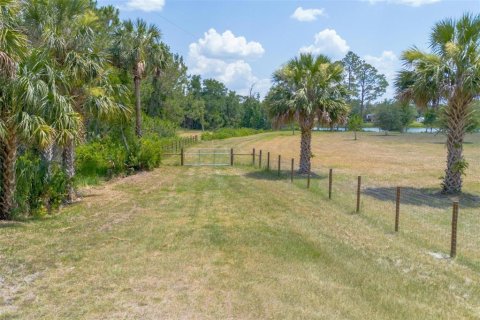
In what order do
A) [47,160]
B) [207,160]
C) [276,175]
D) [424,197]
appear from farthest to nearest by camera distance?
[207,160] < [276,175] < [424,197] < [47,160]

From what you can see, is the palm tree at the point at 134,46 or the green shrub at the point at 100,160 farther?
the palm tree at the point at 134,46

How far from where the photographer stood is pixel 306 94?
1795cm

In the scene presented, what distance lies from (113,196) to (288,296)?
945 cm

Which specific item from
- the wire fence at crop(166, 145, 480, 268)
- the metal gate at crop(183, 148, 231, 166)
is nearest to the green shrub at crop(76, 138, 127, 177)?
the metal gate at crop(183, 148, 231, 166)

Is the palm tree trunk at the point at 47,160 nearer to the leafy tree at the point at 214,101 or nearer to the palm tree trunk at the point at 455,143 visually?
the palm tree trunk at the point at 455,143

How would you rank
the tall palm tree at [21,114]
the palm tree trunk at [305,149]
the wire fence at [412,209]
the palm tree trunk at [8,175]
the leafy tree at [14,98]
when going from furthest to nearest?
the palm tree trunk at [305,149] → the palm tree trunk at [8,175] → the tall palm tree at [21,114] → the leafy tree at [14,98] → the wire fence at [412,209]

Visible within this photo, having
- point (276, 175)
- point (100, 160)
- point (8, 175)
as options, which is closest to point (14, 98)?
point (8, 175)

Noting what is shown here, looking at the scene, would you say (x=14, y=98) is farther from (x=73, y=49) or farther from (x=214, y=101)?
(x=214, y=101)

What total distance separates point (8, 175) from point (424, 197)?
485 inches

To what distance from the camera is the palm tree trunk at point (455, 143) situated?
48.2ft

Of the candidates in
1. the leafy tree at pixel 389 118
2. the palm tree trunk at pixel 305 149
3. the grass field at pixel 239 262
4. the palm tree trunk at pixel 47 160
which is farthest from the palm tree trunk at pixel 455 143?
the leafy tree at pixel 389 118

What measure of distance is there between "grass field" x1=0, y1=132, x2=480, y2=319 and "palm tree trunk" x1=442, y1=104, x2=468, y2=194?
2641 millimetres

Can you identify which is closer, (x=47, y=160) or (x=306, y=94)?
(x=47, y=160)

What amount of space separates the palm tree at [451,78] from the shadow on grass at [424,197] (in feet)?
1.92
